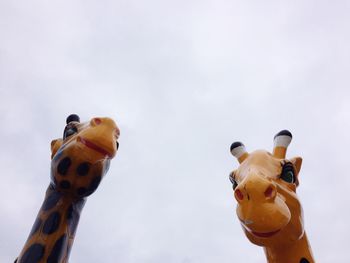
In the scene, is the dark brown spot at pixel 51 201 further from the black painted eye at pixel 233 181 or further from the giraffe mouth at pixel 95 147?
the black painted eye at pixel 233 181

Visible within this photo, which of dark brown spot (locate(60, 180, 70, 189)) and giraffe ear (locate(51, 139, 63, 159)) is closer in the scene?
dark brown spot (locate(60, 180, 70, 189))

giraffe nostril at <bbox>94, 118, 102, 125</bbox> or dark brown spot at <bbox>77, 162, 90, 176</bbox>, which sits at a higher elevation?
giraffe nostril at <bbox>94, 118, 102, 125</bbox>

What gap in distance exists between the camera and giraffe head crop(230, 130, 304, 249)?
3.38 meters

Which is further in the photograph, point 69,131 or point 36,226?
point 69,131

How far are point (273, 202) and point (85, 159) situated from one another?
214cm

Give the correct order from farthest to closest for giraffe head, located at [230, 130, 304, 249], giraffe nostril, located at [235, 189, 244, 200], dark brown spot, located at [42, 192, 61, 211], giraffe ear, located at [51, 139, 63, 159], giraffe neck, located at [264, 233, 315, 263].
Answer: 1. giraffe ear, located at [51, 139, 63, 159]
2. dark brown spot, located at [42, 192, 61, 211]
3. giraffe neck, located at [264, 233, 315, 263]
4. giraffe nostril, located at [235, 189, 244, 200]
5. giraffe head, located at [230, 130, 304, 249]

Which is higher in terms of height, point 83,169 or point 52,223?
point 83,169

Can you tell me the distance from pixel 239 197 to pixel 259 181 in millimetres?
217

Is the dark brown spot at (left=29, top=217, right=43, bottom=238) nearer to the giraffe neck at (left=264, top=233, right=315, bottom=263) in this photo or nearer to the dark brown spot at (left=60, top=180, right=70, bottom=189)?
the dark brown spot at (left=60, top=180, right=70, bottom=189)

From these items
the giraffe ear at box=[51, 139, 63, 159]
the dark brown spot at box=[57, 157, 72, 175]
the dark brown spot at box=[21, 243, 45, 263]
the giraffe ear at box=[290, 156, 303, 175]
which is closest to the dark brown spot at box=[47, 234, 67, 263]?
the dark brown spot at box=[21, 243, 45, 263]

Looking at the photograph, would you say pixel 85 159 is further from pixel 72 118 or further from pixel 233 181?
pixel 233 181

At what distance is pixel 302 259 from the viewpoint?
3916 mm

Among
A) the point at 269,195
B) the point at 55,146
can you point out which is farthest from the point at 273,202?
the point at 55,146

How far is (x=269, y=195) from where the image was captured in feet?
11.3
